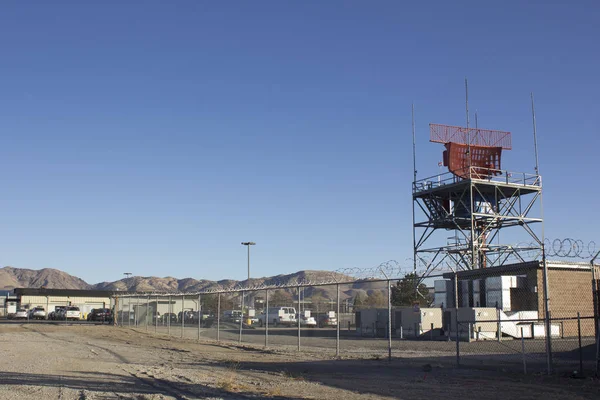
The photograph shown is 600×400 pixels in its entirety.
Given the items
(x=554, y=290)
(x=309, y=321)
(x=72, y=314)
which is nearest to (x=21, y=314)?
(x=72, y=314)

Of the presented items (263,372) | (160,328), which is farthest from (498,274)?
(263,372)

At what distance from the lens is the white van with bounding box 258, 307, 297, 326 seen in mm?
56969

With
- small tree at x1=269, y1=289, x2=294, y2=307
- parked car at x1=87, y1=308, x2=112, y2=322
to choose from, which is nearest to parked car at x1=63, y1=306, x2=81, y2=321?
parked car at x1=87, y1=308, x2=112, y2=322

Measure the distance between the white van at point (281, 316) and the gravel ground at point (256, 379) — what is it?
117 ft

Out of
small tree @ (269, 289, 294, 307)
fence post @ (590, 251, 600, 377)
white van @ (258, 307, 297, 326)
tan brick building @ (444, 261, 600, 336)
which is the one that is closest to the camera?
fence post @ (590, 251, 600, 377)

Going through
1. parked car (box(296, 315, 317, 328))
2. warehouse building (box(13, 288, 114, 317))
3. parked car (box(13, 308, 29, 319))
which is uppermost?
warehouse building (box(13, 288, 114, 317))

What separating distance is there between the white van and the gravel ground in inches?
1408

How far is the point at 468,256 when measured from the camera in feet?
180

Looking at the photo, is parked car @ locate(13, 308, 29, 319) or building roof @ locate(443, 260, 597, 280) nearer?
building roof @ locate(443, 260, 597, 280)

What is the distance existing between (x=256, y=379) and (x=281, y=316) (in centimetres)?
4348

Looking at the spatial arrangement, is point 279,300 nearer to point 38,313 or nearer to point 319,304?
point 319,304

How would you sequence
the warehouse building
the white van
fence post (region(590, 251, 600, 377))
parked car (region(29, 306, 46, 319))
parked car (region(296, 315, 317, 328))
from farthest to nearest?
the warehouse building → parked car (region(29, 306, 46, 319)) → the white van → parked car (region(296, 315, 317, 328)) → fence post (region(590, 251, 600, 377))

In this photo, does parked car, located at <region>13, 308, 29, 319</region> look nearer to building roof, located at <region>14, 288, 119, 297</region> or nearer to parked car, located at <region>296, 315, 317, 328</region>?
building roof, located at <region>14, 288, 119, 297</region>

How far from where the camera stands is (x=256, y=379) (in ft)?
48.9
